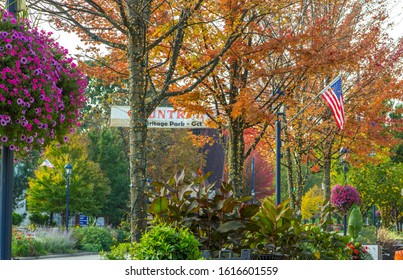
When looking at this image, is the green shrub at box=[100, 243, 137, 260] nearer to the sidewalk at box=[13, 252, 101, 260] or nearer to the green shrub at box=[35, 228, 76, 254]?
the sidewalk at box=[13, 252, 101, 260]

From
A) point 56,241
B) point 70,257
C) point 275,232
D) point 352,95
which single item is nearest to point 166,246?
point 275,232

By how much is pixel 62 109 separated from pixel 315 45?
11.3 m

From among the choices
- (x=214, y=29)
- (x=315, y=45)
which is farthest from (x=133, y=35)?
(x=315, y=45)

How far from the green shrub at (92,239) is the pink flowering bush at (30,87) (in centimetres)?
2605

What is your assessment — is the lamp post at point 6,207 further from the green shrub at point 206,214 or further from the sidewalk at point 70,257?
the sidewalk at point 70,257

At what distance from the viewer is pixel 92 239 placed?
114 ft

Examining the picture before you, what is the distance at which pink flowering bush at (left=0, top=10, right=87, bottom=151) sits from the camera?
743 centimetres

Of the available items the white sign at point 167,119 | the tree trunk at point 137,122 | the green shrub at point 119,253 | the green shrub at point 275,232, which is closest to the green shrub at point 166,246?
the green shrub at point 119,253

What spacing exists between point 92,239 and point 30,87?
28.0 metres

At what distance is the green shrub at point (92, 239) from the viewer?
34.0 meters

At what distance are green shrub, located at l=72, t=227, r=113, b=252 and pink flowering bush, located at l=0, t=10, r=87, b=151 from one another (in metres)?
26.1

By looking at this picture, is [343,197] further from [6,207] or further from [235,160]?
[6,207]

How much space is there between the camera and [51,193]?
4547 centimetres

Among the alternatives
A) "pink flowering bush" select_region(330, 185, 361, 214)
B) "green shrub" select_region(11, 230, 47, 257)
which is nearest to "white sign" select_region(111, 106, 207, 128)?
"green shrub" select_region(11, 230, 47, 257)
